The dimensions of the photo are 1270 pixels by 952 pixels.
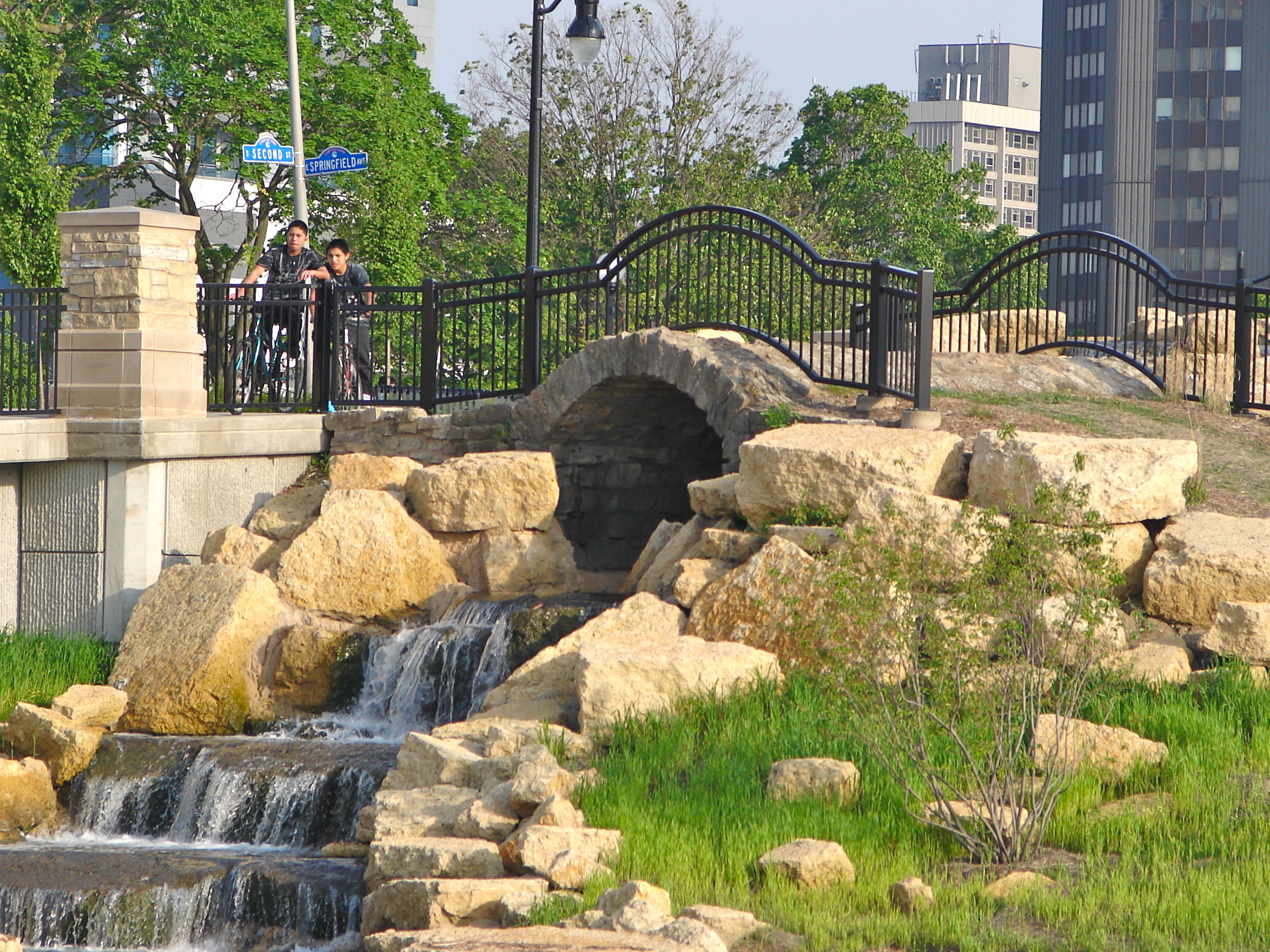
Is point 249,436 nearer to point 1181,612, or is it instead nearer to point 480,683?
point 480,683

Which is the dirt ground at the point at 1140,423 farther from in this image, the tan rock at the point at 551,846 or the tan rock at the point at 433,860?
the tan rock at the point at 433,860

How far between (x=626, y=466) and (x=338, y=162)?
4188 mm

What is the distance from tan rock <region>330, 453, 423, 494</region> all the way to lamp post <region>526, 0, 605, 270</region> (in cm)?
266

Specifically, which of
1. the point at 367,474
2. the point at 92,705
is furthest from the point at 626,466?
the point at 92,705

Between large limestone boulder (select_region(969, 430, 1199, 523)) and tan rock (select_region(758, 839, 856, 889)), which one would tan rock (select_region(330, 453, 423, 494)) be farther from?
tan rock (select_region(758, 839, 856, 889))

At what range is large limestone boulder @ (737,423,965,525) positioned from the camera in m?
10.0

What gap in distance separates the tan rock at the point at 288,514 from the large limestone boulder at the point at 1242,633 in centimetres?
723

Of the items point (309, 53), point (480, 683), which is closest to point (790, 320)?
point (480, 683)

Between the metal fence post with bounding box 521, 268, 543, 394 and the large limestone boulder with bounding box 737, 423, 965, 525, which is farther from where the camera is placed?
the metal fence post with bounding box 521, 268, 543, 394

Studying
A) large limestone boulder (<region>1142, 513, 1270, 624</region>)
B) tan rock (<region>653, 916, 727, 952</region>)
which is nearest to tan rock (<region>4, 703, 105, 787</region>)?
tan rock (<region>653, 916, 727, 952</region>)

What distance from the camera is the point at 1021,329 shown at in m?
17.7

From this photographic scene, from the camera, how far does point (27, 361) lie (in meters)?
14.0

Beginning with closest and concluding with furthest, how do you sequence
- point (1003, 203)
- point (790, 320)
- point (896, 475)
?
point (896, 475) < point (790, 320) < point (1003, 203)

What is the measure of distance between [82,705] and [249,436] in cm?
332
